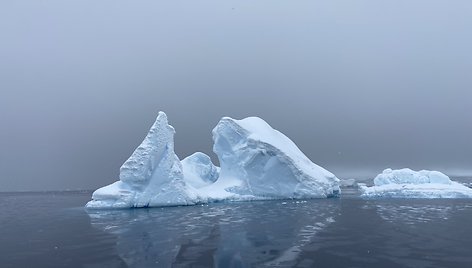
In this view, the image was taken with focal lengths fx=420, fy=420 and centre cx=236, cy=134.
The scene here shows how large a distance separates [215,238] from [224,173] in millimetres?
20378

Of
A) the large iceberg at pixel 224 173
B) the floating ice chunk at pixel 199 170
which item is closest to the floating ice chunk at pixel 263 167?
the large iceberg at pixel 224 173

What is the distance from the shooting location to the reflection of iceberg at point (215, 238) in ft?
35.6

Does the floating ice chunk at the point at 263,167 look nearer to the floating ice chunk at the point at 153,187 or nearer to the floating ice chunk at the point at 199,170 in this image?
the floating ice chunk at the point at 199,170

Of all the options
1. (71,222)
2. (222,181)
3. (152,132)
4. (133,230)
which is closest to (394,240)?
(133,230)

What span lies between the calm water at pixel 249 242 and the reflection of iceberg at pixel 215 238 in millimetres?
27

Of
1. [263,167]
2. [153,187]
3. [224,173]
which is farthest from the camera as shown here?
[224,173]

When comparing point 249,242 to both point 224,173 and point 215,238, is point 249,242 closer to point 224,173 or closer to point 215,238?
point 215,238

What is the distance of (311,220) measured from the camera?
61.3 feet

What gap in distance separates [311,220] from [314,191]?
1345cm

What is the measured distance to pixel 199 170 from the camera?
37.0 meters

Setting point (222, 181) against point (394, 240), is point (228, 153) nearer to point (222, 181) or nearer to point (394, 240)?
point (222, 181)

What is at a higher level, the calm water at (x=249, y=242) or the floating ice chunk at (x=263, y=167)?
the floating ice chunk at (x=263, y=167)

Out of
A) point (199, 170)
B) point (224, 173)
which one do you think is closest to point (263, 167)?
point (224, 173)

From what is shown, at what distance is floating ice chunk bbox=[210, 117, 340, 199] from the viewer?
3144cm
